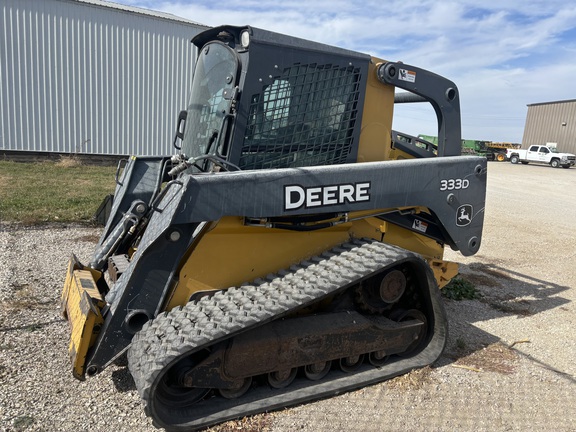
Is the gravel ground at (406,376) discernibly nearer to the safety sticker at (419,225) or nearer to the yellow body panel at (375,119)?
the safety sticker at (419,225)

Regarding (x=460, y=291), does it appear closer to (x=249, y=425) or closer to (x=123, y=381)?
(x=249, y=425)

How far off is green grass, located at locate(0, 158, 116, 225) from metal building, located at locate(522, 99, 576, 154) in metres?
39.2

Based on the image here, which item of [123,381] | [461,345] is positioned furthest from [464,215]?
[123,381]

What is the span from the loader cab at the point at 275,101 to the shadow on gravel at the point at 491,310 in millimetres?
2024

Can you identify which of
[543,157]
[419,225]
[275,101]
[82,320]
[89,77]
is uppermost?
[89,77]

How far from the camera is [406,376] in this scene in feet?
12.6

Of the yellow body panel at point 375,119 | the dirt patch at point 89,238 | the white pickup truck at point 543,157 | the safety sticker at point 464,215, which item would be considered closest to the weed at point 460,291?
the safety sticker at point 464,215

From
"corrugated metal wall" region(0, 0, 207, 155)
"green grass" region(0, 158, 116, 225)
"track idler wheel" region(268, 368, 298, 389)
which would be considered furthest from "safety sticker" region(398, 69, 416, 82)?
"corrugated metal wall" region(0, 0, 207, 155)

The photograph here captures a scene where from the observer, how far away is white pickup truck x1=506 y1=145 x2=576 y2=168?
1324 inches

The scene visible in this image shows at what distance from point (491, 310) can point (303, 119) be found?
11.1 feet

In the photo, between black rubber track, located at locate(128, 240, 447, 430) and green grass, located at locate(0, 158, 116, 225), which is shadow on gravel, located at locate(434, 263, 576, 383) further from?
green grass, located at locate(0, 158, 116, 225)

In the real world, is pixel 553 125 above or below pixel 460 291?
above

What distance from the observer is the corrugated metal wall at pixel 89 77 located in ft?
52.9

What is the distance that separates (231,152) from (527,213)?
11.9 metres
